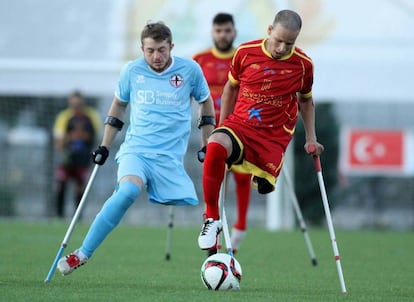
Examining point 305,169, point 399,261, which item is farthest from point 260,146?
point 305,169

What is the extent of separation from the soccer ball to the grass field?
0.10m

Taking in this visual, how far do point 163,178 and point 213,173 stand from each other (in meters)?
0.36

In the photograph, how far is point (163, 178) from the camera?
744cm

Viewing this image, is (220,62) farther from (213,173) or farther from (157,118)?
(213,173)

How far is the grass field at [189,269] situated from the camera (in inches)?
265

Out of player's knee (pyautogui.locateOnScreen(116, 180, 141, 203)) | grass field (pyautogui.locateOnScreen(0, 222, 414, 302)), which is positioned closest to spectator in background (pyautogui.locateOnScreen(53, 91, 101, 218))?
grass field (pyautogui.locateOnScreen(0, 222, 414, 302))

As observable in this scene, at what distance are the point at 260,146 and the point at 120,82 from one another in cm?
106

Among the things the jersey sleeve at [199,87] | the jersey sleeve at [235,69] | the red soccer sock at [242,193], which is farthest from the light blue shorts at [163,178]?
the red soccer sock at [242,193]

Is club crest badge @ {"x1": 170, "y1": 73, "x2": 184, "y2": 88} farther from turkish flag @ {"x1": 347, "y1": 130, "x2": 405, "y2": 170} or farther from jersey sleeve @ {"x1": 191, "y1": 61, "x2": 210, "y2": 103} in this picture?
turkish flag @ {"x1": 347, "y1": 130, "x2": 405, "y2": 170}

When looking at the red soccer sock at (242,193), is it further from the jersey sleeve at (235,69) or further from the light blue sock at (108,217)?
the light blue sock at (108,217)

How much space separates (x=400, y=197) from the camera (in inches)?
757

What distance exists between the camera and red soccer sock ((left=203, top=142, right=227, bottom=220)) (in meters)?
7.27

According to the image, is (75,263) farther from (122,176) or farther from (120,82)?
(120,82)

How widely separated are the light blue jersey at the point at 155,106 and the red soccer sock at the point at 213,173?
1.07ft
